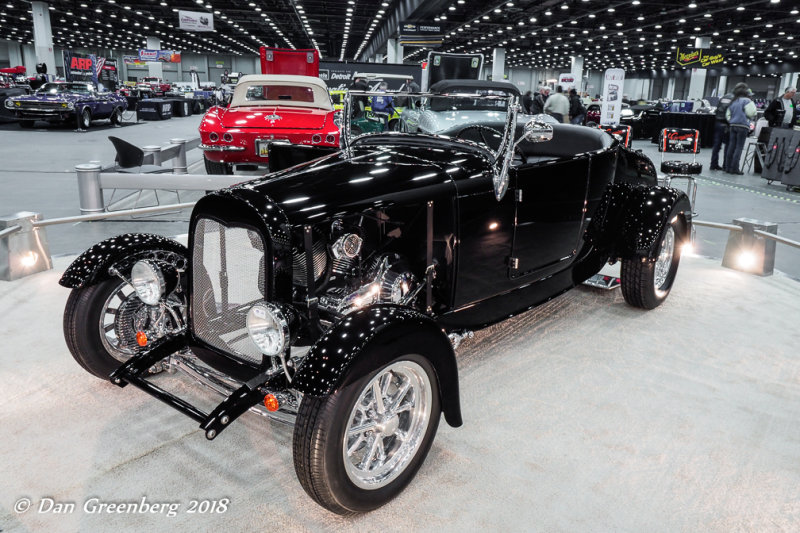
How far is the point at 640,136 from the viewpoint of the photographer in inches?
734

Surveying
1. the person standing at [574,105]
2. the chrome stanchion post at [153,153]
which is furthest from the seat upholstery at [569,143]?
the person standing at [574,105]

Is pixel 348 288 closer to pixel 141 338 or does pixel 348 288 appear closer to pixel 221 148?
pixel 141 338

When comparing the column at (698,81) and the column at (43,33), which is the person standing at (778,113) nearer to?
the column at (698,81)

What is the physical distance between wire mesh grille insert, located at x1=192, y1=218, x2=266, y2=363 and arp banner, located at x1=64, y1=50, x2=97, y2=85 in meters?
20.9

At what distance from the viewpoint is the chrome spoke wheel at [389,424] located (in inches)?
79.6

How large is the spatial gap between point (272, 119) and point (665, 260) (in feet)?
16.2

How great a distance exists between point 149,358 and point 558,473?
5.51 feet

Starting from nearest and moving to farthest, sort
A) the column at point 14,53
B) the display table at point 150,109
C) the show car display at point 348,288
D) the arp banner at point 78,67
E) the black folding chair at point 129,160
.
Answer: the show car display at point 348,288 < the black folding chair at point 129,160 < the display table at point 150,109 < the arp banner at point 78,67 < the column at point 14,53

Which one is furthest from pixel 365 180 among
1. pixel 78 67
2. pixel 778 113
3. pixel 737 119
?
pixel 78 67

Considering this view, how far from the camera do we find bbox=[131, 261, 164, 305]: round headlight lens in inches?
97.5

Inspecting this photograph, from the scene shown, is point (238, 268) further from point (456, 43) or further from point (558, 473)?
point (456, 43)

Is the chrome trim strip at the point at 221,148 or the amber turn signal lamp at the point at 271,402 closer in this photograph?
the amber turn signal lamp at the point at 271,402

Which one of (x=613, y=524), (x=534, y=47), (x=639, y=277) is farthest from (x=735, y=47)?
(x=613, y=524)

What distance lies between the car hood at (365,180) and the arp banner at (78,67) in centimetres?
2076
